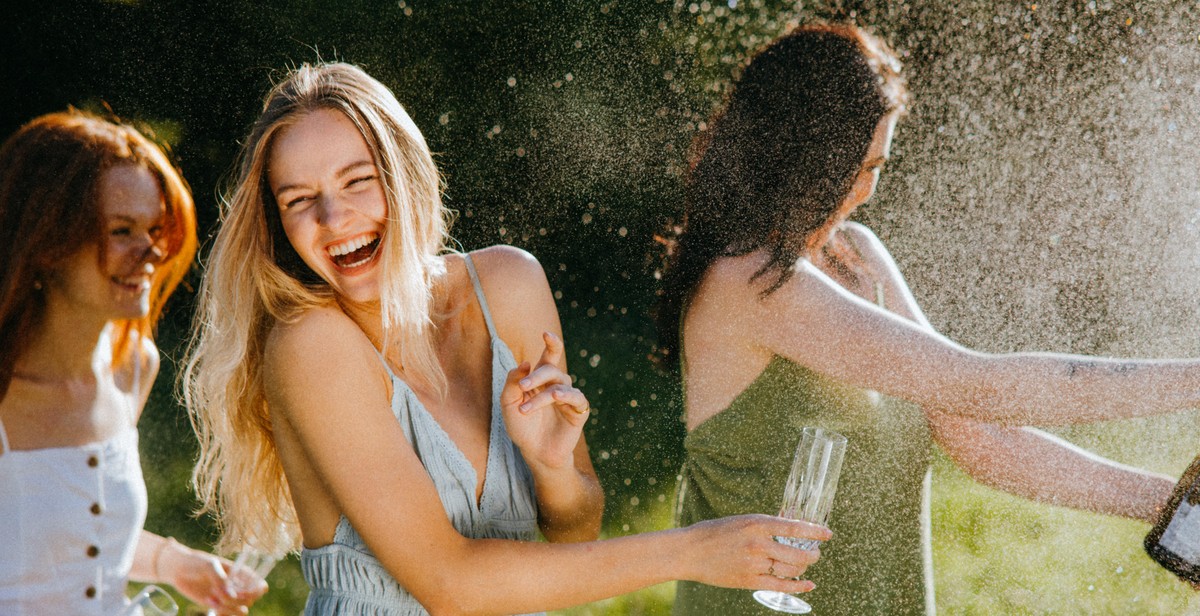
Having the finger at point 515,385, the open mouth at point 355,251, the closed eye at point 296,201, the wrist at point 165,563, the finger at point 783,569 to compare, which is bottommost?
the finger at point 783,569

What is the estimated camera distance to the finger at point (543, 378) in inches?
46.4

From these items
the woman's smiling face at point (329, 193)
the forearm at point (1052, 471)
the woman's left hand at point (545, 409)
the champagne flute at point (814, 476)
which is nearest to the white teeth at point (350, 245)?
the woman's smiling face at point (329, 193)

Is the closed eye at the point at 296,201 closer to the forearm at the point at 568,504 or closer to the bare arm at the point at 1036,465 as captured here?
the forearm at the point at 568,504

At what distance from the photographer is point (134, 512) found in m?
1.36

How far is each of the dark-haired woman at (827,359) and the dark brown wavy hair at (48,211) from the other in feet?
2.93

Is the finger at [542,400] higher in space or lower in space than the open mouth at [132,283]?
lower

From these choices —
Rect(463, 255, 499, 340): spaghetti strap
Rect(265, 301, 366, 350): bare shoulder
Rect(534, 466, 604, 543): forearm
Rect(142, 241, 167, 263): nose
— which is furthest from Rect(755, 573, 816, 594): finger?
Rect(142, 241, 167, 263): nose

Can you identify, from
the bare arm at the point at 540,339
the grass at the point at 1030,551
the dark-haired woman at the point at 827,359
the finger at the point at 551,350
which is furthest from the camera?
the grass at the point at 1030,551

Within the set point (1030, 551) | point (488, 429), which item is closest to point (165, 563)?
point (488, 429)

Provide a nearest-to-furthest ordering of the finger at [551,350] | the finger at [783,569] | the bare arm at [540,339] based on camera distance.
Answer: the finger at [551,350] < the finger at [783,569] < the bare arm at [540,339]

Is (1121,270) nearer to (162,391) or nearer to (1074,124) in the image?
(1074,124)

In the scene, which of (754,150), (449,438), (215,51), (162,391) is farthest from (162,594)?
(754,150)

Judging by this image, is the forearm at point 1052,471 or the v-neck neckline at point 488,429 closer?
the v-neck neckline at point 488,429

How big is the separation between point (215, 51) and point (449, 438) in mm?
791
